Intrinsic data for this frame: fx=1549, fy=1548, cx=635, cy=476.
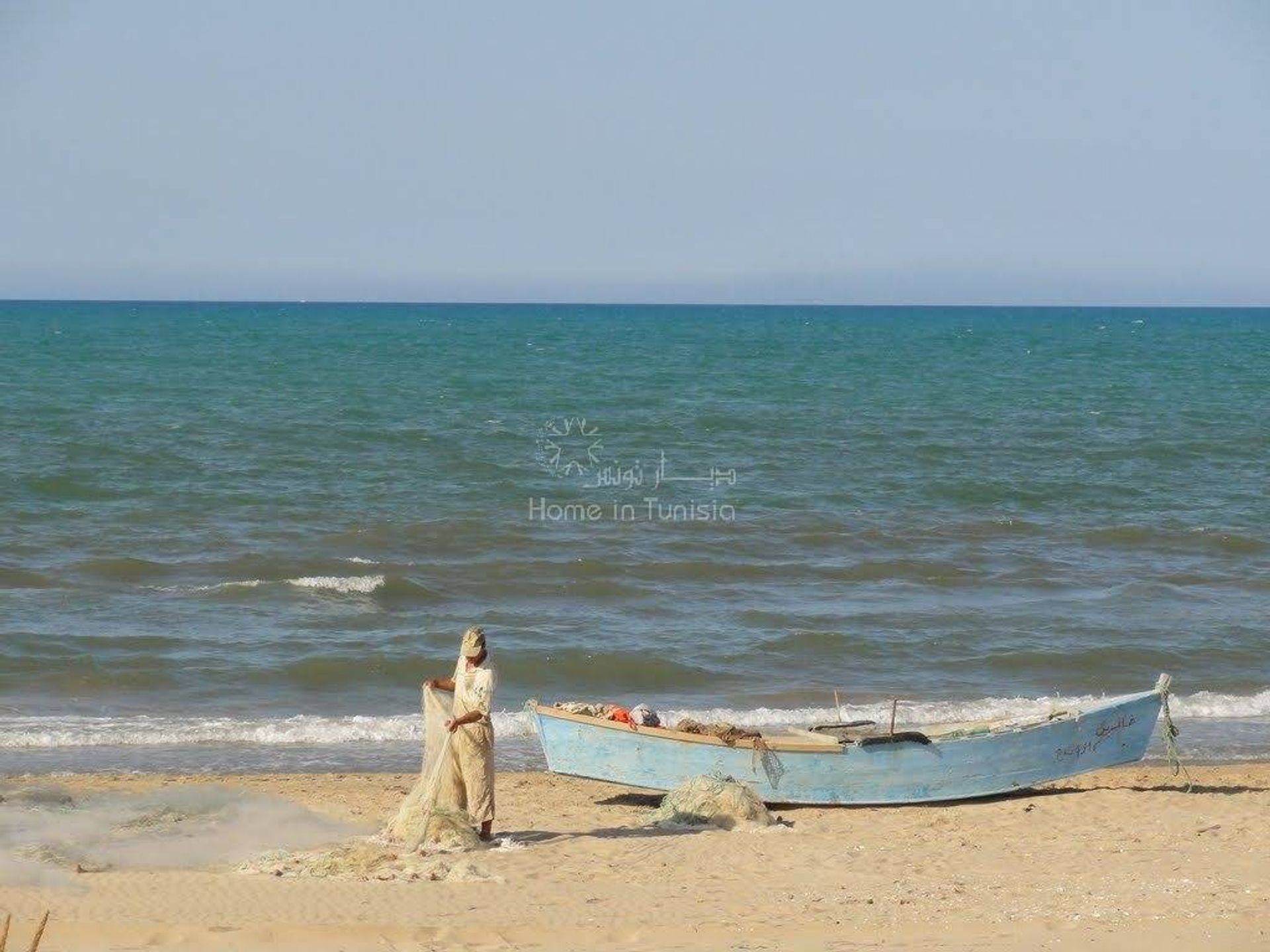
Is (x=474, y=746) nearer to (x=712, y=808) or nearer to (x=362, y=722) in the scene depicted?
(x=712, y=808)

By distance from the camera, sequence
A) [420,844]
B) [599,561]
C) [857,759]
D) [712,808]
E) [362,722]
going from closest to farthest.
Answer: [420,844] < [712,808] < [857,759] < [362,722] < [599,561]

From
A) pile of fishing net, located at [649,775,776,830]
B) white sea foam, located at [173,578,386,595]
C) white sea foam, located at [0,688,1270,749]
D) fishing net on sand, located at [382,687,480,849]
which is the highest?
fishing net on sand, located at [382,687,480,849]

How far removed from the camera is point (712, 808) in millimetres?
10570

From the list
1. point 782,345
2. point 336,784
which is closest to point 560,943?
point 336,784

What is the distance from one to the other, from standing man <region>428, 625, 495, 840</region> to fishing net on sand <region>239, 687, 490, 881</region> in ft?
0.19

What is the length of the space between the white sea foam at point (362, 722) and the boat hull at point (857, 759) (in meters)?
1.50

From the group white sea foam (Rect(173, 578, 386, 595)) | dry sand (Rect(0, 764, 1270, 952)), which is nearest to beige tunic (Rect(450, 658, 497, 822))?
dry sand (Rect(0, 764, 1270, 952))

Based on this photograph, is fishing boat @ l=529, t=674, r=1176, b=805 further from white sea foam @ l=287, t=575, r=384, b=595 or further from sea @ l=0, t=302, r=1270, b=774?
white sea foam @ l=287, t=575, r=384, b=595

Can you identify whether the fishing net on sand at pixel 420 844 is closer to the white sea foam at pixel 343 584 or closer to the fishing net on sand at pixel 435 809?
the fishing net on sand at pixel 435 809

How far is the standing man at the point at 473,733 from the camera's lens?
9.45m

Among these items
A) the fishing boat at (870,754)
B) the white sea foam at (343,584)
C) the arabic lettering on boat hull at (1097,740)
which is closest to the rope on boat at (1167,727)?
the fishing boat at (870,754)

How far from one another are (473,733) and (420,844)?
739 mm

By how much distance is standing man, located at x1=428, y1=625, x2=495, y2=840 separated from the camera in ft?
31.0

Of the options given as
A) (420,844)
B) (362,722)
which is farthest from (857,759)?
(362,722)
